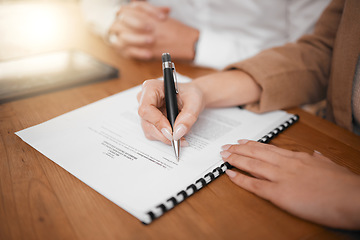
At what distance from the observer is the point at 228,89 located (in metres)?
0.67

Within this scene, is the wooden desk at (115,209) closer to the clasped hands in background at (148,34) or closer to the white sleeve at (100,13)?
the clasped hands in background at (148,34)

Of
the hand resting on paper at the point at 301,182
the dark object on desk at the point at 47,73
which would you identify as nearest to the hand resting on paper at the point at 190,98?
the hand resting on paper at the point at 301,182

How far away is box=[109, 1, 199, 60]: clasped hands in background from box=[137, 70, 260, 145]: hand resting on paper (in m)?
0.34

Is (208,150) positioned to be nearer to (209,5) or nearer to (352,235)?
(352,235)

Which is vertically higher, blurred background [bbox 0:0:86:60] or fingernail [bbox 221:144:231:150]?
blurred background [bbox 0:0:86:60]

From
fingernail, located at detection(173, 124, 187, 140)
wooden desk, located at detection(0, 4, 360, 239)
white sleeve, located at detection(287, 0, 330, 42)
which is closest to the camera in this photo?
wooden desk, located at detection(0, 4, 360, 239)

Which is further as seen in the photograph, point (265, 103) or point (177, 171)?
point (265, 103)

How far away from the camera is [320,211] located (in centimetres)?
36

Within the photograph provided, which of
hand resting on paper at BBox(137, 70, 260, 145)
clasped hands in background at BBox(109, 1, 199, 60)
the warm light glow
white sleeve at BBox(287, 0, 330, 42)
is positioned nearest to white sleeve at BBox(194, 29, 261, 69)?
clasped hands in background at BBox(109, 1, 199, 60)

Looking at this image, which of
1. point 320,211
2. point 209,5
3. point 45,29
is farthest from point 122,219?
point 45,29

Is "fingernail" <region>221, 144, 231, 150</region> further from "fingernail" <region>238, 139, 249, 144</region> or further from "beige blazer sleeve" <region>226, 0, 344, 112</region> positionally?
"beige blazer sleeve" <region>226, 0, 344, 112</region>

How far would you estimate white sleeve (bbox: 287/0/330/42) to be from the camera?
3.03ft

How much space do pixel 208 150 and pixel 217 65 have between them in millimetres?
530

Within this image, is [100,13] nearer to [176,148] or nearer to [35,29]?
[35,29]
